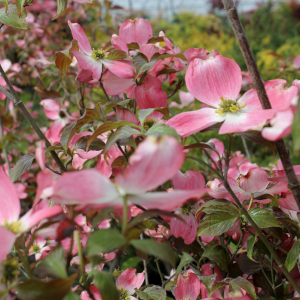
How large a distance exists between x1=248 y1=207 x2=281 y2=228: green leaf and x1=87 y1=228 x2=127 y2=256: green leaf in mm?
236

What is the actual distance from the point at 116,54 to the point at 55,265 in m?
0.33

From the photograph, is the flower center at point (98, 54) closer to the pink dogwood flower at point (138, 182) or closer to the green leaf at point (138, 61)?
the green leaf at point (138, 61)

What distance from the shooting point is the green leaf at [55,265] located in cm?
25

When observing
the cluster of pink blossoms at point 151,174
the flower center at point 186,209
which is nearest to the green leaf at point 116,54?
the cluster of pink blossoms at point 151,174

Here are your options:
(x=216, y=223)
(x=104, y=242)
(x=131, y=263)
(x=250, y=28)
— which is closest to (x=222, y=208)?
(x=216, y=223)

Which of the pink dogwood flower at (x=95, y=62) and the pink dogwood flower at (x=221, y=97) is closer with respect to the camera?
A: the pink dogwood flower at (x=221, y=97)

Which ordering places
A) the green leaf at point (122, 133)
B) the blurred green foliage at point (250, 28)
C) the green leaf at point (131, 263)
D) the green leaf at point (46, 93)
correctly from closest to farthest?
1. the green leaf at point (122, 133)
2. the green leaf at point (46, 93)
3. the green leaf at point (131, 263)
4. the blurred green foliage at point (250, 28)

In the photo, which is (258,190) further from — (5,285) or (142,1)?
(142,1)

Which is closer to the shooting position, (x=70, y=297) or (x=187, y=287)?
(x=70, y=297)

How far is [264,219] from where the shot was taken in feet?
1.32

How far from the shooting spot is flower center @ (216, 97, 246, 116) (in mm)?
375

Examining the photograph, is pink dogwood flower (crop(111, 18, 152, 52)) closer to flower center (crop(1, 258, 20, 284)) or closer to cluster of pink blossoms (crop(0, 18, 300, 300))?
cluster of pink blossoms (crop(0, 18, 300, 300))

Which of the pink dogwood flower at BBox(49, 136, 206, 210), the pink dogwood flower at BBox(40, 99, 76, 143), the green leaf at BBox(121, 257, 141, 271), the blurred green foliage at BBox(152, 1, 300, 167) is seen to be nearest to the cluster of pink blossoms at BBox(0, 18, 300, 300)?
the pink dogwood flower at BBox(49, 136, 206, 210)

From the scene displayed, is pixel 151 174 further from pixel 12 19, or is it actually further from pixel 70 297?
pixel 12 19
